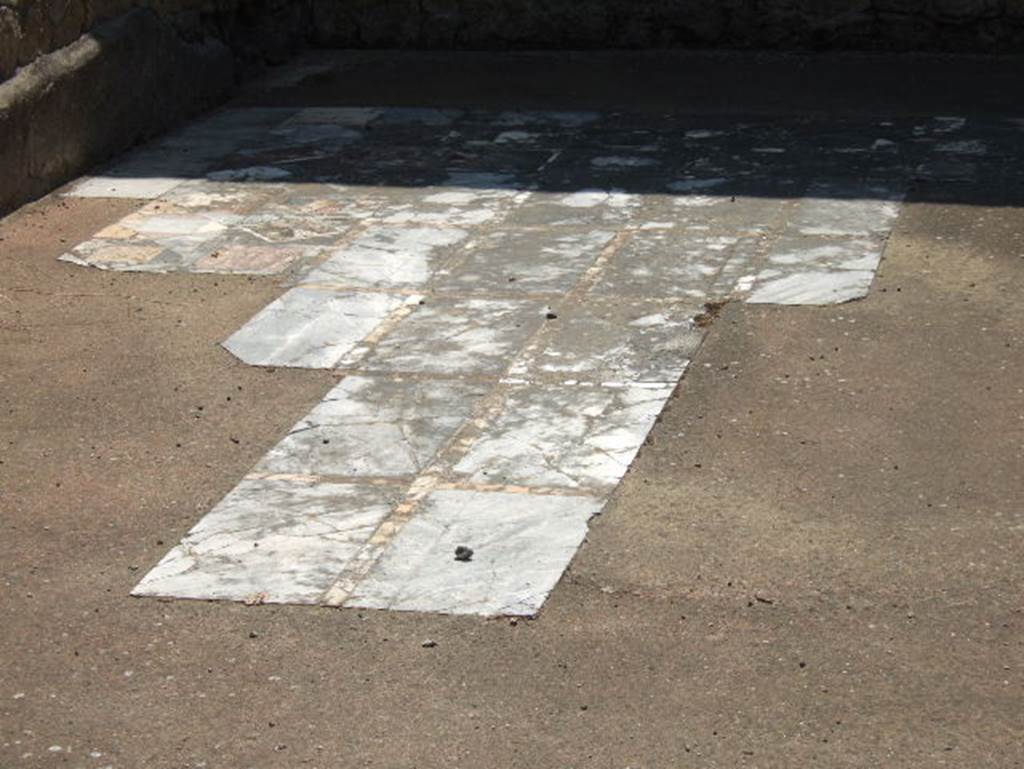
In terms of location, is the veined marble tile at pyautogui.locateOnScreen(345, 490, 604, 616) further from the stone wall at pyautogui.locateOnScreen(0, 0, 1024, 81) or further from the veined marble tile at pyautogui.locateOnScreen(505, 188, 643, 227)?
the stone wall at pyautogui.locateOnScreen(0, 0, 1024, 81)

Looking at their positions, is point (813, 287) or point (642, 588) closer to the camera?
point (642, 588)

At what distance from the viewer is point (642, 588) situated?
17.3ft

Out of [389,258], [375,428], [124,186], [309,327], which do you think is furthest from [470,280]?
[124,186]

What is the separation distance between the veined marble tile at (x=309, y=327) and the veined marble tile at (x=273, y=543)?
1.12 metres

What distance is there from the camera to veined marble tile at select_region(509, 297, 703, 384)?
270 inches

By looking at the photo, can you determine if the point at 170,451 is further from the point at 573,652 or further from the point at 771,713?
the point at 771,713

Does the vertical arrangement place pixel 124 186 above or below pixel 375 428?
above

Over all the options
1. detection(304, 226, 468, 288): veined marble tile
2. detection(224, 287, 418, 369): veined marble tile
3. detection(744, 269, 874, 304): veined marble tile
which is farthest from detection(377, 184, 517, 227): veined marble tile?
detection(744, 269, 874, 304): veined marble tile

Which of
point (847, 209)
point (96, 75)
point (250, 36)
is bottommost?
point (847, 209)

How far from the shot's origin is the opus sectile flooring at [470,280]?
5.64 meters

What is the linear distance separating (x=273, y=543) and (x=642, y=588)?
1.16m

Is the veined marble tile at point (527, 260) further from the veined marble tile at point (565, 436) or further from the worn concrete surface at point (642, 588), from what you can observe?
the veined marble tile at point (565, 436)

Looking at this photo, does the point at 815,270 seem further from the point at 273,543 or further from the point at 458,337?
the point at 273,543

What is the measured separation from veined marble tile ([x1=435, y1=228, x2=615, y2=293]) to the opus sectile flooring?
0.02m
